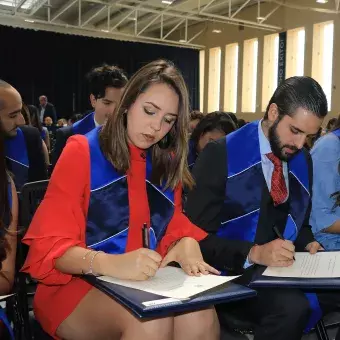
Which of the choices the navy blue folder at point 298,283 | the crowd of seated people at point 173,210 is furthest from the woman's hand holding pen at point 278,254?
the navy blue folder at point 298,283

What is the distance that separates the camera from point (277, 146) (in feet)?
6.13

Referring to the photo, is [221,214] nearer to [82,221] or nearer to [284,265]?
[284,265]

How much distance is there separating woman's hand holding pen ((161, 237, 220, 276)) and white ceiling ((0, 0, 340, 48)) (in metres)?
10.4

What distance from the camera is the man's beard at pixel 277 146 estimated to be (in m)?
1.86

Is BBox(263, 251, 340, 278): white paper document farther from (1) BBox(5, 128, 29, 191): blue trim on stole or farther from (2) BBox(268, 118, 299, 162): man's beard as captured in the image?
(1) BBox(5, 128, 29, 191): blue trim on stole

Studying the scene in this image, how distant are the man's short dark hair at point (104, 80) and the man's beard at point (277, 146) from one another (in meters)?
1.42

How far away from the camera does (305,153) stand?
2006 mm

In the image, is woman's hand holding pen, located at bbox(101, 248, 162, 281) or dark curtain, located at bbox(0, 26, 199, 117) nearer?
woman's hand holding pen, located at bbox(101, 248, 162, 281)

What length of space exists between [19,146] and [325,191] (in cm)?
159

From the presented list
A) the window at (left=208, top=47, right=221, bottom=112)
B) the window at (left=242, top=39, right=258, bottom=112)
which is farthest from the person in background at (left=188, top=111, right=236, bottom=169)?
the window at (left=208, top=47, right=221, bottom=112)

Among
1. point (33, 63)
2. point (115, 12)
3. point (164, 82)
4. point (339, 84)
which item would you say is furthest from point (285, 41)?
point (164, 82)

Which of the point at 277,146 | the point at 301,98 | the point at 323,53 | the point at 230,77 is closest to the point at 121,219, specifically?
the point at 277,146

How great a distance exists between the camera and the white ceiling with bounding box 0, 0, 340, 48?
1199 cm

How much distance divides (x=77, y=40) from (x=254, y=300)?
12757 millimetres
